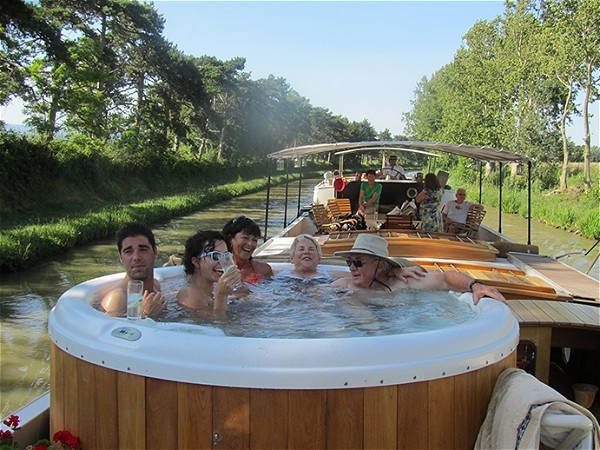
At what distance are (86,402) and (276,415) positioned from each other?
827 mm

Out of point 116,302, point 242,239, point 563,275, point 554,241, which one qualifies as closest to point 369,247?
point 242,239

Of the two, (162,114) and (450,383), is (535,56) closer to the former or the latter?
(162,114)

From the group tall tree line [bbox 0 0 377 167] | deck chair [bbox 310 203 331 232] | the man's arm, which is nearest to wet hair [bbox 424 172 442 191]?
deck chair [bbox 310 203 331 232]

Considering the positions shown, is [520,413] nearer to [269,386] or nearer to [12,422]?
[269,386]

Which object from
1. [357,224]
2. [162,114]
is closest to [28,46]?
[162,114]

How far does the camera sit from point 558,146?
107 ft

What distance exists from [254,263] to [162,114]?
1312 inches

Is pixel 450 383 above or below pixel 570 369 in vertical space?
above

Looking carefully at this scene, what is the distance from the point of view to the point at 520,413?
2.17 m

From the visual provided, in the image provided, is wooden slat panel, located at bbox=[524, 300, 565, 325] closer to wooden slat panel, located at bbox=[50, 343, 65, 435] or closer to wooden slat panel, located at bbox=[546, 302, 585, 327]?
wooden slat panel, located at bbox=[546, 302, 585, 327]

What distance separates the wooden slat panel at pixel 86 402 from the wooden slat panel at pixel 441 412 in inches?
51.8

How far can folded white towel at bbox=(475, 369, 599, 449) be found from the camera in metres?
2.11

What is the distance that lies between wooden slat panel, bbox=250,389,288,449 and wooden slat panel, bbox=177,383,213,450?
16 centimetres

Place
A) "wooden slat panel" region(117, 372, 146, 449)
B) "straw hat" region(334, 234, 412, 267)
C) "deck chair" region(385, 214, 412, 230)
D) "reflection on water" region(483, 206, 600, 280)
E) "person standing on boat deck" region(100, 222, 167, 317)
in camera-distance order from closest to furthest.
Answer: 1. "wooden slat panel" region(117, 372, 146, 449)
2. "person standing on boat deck" region(100, 222, 167, 317)
3. "straw hat" region(334, 234, 412, 267)
4. "deck chair" region(385, 214, 412, 230)
5. "reflection on water" region(483, 206, 600, 280)
